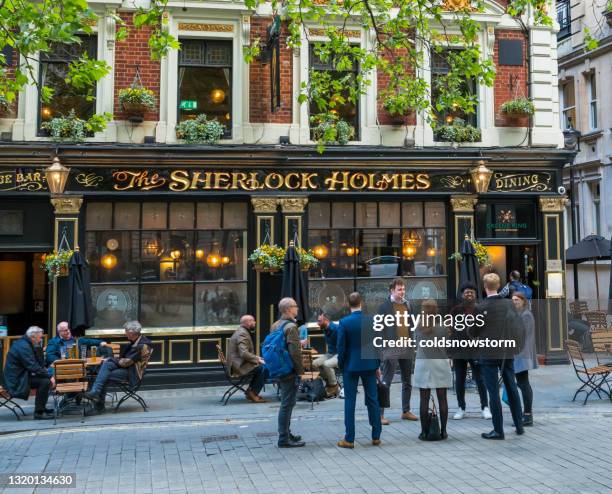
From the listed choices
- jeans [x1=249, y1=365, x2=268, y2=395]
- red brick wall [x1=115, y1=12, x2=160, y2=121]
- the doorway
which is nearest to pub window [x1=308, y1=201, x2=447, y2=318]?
jeans [x1=249, y1=365, x2=268, y2=395]

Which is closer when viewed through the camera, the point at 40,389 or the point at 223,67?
the point at 40,389

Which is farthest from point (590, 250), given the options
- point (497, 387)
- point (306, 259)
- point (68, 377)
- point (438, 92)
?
point (68, 377)

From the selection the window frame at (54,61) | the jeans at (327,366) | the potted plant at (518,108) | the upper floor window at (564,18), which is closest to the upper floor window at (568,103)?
the upper floor window at (564,18)

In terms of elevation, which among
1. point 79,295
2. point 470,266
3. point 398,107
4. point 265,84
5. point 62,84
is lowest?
point 79,295

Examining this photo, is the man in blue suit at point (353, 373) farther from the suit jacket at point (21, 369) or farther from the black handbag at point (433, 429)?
the suit jacket at point (21, 369)

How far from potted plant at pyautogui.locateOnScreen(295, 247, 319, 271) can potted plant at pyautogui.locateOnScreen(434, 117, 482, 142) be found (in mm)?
4318

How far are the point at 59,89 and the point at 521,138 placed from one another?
Result: 10.8 metres

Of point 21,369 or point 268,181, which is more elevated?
point 268,181

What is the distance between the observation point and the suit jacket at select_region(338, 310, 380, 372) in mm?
7598

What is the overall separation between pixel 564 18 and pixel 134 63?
19709 millimetres

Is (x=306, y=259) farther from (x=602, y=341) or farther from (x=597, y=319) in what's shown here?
(x=597, y=319)

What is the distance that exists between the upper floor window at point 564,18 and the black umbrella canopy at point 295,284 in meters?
18.7

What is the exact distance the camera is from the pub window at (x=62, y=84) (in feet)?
43.2

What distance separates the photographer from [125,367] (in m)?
10.4
